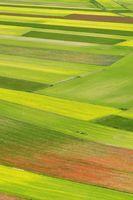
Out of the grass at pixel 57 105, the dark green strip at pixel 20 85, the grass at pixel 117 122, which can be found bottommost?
the dark green strip at pixel 20 85

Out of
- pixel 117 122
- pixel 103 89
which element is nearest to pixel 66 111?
pixel 117 122

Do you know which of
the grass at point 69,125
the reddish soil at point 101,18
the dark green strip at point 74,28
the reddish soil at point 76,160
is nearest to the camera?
the reddish soil at point 76,160

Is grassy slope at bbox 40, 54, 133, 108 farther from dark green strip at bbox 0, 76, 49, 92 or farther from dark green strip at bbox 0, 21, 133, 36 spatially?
dark green strip at bbox 0, 21, 133, 36

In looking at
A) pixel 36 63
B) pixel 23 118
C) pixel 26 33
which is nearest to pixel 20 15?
pixel 26 33

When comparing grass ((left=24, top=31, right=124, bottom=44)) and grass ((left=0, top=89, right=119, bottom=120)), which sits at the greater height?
grass ((left=0, top=89, right=119, bottom=120))

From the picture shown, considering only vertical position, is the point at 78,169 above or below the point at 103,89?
above

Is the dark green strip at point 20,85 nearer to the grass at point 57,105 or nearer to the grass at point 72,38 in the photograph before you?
the grass at point 57,105

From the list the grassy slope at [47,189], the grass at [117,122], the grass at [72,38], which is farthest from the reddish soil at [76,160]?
the grass at [72,38]

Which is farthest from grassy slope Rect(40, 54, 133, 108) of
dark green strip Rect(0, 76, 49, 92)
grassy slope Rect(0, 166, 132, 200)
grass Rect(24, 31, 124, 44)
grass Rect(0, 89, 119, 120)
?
grassy slope Rect(0, 166, 132, 200)

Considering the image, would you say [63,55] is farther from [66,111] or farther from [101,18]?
[101,18]
